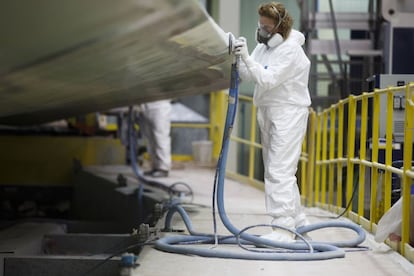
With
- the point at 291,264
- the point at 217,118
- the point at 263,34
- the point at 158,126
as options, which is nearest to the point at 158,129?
the point at 158,126

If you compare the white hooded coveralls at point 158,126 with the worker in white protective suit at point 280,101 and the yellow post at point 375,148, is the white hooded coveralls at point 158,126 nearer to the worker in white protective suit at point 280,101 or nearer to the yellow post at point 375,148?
the yellow post at point 375,148

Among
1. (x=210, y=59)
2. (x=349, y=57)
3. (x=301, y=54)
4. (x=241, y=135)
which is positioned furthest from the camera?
(x=241, y=135)

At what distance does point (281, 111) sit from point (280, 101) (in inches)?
2.9

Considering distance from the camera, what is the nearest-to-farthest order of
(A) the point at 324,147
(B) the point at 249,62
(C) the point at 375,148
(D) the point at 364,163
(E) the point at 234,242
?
(B) the point at 249,62
(E) the point at 234,242
(C) the point at 375,148
(D) the point at 364,163
(A) the point at 324,147

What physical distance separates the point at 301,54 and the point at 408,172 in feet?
3.77

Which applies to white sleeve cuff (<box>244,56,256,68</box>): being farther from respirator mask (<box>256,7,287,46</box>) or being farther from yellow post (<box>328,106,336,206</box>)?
yellow post (<box>328,106,336,206</box>)

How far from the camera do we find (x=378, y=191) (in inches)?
251

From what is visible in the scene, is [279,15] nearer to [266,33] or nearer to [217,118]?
[266,33]

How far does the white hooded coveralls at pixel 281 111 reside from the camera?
517cm

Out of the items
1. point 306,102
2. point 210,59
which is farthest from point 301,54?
point 210,59

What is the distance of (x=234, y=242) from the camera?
548cm

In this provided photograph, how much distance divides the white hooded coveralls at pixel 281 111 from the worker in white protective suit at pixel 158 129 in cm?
566

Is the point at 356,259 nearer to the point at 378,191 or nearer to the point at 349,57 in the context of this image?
the point at 378,191

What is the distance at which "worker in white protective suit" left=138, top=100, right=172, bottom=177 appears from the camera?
11023 mm
